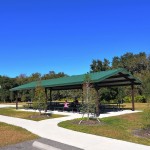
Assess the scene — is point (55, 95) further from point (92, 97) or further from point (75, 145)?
point (75, 145)

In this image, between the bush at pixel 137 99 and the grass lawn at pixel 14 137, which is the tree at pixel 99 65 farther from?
the grass lawn at pixel 14 137

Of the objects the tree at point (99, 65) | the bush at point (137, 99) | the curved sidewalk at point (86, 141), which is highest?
the tree at point (99, 65)

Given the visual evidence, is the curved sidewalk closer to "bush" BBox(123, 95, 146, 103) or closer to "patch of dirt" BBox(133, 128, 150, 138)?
"patch of dirt" BBox(133, 128, 150, 138)

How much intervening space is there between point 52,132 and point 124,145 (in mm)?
4094

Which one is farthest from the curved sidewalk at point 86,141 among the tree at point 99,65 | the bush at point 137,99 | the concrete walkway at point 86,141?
the tree at point 99,65

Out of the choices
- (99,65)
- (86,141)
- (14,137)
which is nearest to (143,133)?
(86,141)

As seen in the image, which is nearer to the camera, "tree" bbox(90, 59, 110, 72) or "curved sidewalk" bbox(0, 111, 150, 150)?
"curved sidewalk" bbox(0, 111, 150, 150)

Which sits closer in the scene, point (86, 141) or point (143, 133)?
point (86, 141)

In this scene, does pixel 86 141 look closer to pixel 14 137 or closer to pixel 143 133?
pixel 143 133

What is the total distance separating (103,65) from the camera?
53375 millimetres

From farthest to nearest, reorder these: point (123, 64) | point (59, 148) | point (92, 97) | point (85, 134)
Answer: point (123, 64)
point (92, 97)
point (85, 134)
point (59, 148)

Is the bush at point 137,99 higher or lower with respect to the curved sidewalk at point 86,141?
higher

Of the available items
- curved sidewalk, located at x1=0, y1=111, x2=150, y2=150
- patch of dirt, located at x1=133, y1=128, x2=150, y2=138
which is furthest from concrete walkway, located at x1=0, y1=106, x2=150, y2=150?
patch of dirt, located at x1=133, y1=128, x2=150, y2=138

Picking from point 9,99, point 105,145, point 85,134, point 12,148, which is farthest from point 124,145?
point 9,99
